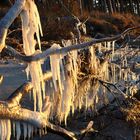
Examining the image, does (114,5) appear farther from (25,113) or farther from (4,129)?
(4,129)

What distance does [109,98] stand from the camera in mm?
11711

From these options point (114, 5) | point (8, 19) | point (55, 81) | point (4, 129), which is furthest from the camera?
point (114, 5)

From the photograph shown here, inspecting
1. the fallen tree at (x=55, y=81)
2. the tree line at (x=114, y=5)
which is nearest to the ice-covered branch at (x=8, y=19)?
the fallen tree at (x=55, y=81)

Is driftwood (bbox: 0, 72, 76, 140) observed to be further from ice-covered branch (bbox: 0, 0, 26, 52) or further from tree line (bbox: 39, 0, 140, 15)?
tree line (bbox: 39, 0, 140, 15)

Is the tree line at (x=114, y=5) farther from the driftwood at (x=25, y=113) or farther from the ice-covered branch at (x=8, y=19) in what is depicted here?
the ice-covered branch at (x=8, y=19)

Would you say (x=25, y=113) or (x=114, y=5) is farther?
(x=114, y=5)

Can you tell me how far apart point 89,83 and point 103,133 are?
1211 millimetres

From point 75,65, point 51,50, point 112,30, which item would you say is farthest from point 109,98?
point 112,30

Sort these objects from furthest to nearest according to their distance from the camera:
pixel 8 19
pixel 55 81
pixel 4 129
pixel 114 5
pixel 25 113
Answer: pixel 114 5, pixel 25 113, pixel 4 129, pixel 55 81, pixel 8 19

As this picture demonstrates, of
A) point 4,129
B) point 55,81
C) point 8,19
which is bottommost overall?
point 4,129

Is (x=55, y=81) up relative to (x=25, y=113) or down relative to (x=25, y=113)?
up

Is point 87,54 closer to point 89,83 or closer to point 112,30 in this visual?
point 89,83

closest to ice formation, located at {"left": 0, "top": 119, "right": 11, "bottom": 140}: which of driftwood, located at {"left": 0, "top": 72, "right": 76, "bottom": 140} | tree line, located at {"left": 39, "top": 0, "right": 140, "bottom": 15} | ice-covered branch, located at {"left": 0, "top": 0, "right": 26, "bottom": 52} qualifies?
driftwood, located at {"left": 0, "top": 72, "right": 76, "bottom": 140}

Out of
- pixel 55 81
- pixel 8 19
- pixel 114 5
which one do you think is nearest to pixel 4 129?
pixel 55 81
